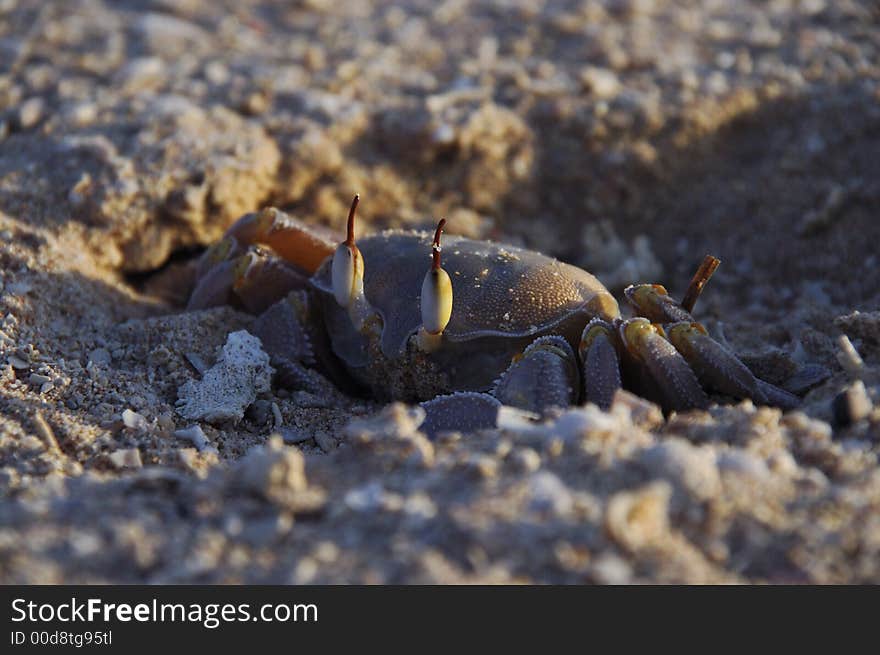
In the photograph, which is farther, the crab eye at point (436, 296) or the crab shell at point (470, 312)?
the crab shell at point (470, 312)

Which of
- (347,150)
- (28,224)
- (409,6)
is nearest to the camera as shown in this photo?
(28,224)

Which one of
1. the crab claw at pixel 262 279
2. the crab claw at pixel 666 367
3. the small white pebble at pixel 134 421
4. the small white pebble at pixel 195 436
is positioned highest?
the crab claw at pixel 666 367

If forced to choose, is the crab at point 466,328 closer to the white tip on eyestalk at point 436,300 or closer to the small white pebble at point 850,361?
the white tip on eyestalk at point 436,300

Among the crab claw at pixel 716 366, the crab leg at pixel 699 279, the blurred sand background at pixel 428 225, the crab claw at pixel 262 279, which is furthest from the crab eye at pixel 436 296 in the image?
the crab claw at pixel 262 279

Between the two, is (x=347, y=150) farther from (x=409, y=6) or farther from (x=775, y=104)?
(x=775, y=104)

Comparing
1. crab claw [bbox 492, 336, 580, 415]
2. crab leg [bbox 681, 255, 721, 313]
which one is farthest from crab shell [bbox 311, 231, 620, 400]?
crab leg [bbox 681, 255, 721, 313]
